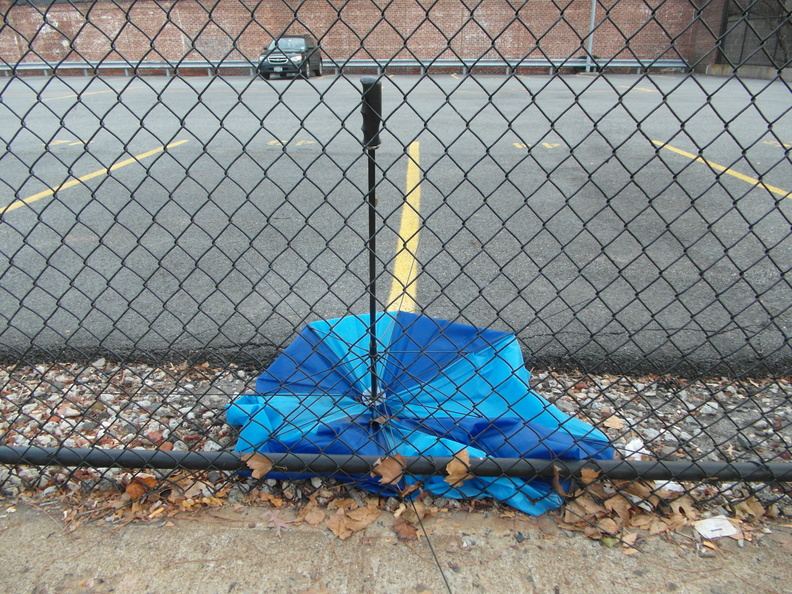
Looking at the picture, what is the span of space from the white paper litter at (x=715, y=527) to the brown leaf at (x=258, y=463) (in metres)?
1.58

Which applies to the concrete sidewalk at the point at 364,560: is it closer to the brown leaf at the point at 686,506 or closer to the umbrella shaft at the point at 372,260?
the brown leaf at the point at 686,506

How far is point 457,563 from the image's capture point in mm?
1895

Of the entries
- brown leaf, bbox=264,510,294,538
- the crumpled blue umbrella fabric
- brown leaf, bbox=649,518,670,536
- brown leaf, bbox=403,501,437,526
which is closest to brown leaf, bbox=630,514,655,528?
brown leaf, bbox=649,518,670,536

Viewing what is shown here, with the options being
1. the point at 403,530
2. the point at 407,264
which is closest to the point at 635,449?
the point at 403,530

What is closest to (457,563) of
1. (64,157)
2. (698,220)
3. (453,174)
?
(698,220)

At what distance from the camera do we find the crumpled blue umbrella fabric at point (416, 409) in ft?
6.97

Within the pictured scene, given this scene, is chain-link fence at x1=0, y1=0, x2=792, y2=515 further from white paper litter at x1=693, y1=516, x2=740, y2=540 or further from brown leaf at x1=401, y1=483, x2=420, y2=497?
white paper litter at x1=693, y1=516, x2=740, y2=540

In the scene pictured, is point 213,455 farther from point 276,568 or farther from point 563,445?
point 563,445

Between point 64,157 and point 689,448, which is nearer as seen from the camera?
point 689,448

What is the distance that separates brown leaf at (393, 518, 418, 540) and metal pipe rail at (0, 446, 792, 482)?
0.60ft

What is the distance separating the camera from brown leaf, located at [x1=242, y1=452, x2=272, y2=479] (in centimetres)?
206

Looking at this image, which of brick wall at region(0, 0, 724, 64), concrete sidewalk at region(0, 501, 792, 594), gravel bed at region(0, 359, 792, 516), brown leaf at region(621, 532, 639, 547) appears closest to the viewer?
concrete sidewalk at region(0, 501, 792, 594)

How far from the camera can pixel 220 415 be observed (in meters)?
2.55

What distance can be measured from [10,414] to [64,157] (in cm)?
603
